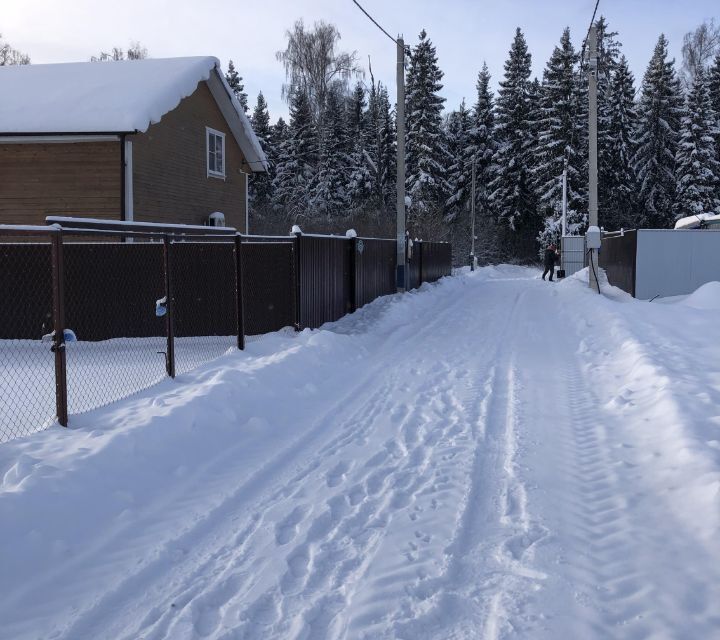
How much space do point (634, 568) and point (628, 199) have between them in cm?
4870

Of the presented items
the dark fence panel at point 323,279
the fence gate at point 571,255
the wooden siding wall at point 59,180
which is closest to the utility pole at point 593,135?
the dark fence panel at point 323,279

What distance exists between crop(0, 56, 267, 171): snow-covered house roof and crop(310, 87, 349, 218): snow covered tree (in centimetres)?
3213

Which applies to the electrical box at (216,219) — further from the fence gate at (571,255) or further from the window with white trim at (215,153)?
the fence gate at (571,255)

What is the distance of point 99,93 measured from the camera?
15.8 metres

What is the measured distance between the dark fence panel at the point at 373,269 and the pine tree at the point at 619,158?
33.4 m

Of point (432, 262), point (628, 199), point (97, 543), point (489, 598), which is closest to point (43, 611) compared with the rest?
point (97, 543)

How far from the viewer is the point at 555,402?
7078 millimetres

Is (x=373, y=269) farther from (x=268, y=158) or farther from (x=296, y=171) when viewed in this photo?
(x=268, y=158)

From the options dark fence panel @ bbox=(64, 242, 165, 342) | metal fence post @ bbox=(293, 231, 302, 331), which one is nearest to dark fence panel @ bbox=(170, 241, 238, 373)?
dark fence panel @ bbox=(64, 242, 165, 342)

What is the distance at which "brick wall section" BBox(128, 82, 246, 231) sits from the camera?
15742mm

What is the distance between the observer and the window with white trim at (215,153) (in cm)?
1911

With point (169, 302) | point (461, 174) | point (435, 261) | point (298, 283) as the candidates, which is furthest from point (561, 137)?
point (169, 302)

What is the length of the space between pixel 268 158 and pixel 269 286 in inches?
1872

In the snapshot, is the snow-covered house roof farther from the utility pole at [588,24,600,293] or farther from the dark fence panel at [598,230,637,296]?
the dark fence panel at [598,230,637,296]
